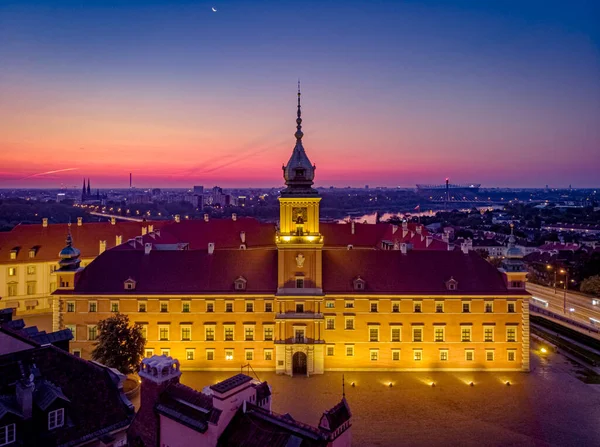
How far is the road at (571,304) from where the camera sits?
67762 mm

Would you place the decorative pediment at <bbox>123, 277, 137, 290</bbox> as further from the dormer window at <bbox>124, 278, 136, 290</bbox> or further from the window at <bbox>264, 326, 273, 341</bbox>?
the window at <bbox>264, 326, 273, 341</bbox>

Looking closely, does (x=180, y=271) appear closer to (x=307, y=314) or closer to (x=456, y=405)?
(x=307, y=314)

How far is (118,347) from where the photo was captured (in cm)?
4241

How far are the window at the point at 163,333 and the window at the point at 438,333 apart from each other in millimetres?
25125

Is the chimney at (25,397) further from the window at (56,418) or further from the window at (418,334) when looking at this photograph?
the window at (418,334)

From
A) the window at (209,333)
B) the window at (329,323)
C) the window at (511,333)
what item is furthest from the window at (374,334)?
the window at (209,333)

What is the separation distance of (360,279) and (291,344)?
8.96 meters

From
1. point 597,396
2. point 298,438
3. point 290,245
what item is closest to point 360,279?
point 290,245

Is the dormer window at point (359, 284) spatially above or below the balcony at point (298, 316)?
above

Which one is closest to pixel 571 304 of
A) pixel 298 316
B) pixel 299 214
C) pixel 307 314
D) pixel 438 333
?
pixel 438 333

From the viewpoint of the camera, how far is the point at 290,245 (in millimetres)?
48281

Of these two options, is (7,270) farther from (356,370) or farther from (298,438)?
(298,438)

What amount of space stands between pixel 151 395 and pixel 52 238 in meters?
62.0

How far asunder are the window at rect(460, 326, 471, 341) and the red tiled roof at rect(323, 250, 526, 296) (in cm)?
334
